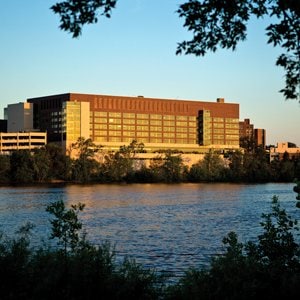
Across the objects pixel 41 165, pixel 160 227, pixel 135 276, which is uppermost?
pixel 41 165

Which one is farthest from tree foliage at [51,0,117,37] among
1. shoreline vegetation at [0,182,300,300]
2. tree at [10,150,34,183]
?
tree at [10,150,34,183]

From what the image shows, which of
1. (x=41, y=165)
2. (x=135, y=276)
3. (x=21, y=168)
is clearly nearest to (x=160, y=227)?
(x=135, y=276)

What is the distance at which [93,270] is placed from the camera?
1800 cm

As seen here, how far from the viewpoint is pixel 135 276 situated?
18.0 metres

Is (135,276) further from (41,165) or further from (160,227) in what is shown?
(41,165)

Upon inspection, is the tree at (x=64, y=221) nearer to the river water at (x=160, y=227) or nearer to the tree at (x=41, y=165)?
the river water at (x=160, y=227)

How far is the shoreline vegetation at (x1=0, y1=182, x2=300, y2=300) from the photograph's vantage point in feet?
54.3

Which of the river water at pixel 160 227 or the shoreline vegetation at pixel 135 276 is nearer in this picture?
the shoreline vegetation at pixel 135 276

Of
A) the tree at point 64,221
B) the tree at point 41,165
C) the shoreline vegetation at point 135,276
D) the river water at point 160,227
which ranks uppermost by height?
the tree at point 41,165

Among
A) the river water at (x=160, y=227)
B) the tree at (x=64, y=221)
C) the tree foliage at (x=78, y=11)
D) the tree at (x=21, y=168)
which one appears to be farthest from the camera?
the tree at (x=21, y=168)

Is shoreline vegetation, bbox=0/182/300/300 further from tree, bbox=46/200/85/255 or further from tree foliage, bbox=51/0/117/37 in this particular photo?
tree foliage, bbox=51/0/117/37

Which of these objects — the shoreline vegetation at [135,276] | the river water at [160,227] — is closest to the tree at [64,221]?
the shoreline vegetation at [135,276]

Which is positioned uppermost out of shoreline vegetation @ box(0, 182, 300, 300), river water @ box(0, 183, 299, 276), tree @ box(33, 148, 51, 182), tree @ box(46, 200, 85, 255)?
tree @ box(33, 148, 51, 182)

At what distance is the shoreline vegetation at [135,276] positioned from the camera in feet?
Result: 54.3
